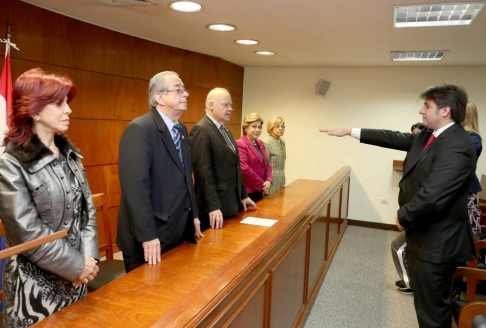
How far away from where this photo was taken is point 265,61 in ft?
19.1

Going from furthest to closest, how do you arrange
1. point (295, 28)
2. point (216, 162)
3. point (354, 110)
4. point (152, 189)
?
point (354, 110), point (295, 28), point (216, 162), point (152, 189)

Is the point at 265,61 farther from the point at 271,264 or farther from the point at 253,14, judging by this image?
the point at 271,264

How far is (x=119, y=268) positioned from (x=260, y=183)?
5.22 ft

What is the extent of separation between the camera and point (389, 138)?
2848mm

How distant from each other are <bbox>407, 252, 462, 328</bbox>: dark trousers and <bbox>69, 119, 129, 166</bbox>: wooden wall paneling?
3.16 m

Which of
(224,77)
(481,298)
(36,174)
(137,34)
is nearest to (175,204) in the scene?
(36,174)

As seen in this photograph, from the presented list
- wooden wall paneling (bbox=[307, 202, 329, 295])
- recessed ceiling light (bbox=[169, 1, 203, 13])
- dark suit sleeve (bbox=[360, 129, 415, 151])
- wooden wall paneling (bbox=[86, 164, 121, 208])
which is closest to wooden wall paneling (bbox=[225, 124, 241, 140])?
wooden wall paneling (bbox=[86, 164, 121, 208])

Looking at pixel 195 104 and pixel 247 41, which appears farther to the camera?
pixel 195 104

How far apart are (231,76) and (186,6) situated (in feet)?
10.3

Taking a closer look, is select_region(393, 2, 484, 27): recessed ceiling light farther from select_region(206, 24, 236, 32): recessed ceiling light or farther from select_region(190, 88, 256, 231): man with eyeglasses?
select_region(190, 88, 256, 231): man with eyeglasses

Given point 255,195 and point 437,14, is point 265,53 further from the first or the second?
point 437,14

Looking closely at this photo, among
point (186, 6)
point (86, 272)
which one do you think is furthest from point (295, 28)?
point (86, 272)

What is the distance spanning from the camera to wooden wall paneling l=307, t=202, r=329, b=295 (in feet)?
10.1

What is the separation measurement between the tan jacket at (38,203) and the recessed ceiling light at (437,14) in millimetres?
2609
